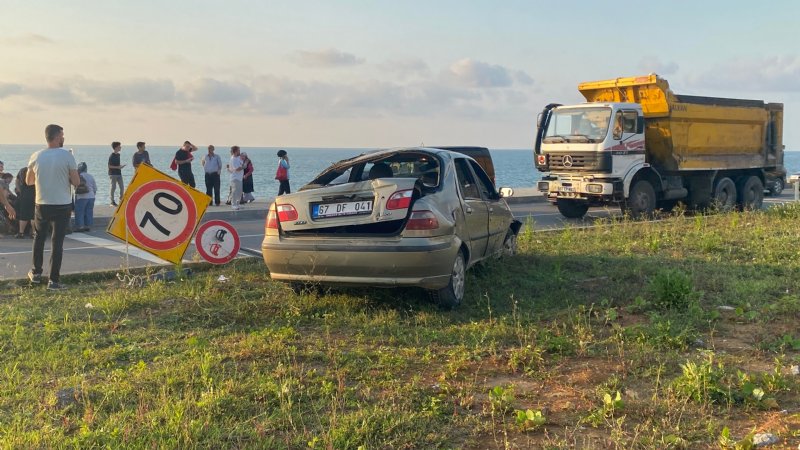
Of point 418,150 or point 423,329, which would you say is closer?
point 423,329

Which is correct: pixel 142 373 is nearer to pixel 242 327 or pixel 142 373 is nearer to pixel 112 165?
pixel 242 327

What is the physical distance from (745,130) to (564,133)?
557 cm

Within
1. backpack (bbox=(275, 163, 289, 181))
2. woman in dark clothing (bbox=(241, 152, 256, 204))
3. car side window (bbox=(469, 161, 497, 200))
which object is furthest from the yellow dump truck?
woman in dark clothing (bbox=(241, 152, 256, 204))

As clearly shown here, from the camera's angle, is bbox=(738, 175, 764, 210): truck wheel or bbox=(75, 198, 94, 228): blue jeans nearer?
bbox=(75, 198, 94, 228): blue jeans

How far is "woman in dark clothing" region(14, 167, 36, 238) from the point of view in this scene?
448 inches

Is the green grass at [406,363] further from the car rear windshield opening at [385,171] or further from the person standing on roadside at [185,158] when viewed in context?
the person standing on roadside at [185,158]

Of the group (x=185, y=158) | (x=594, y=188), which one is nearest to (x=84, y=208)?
(x=185, y=158)

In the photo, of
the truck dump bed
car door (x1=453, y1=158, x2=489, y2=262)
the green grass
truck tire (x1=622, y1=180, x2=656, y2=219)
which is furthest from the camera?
the truck dump bed

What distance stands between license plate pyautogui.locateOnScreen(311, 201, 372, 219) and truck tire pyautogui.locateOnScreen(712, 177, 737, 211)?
537 inches

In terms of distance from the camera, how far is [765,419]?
3754mm

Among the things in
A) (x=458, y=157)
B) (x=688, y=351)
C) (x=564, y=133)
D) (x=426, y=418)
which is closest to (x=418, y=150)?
(x=458, y=157)

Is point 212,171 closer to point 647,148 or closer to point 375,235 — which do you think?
point 647,148

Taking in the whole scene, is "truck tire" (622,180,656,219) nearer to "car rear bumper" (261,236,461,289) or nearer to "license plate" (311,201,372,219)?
"car rear bumper" (261,236,461,289)

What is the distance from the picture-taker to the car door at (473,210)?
22.6 feet
